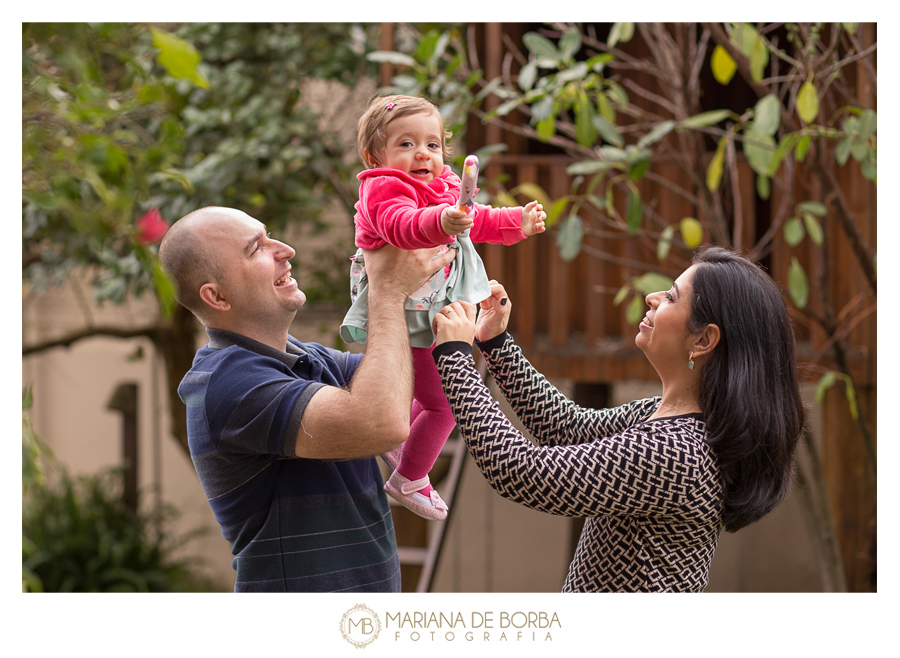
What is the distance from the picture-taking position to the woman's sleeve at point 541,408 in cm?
117

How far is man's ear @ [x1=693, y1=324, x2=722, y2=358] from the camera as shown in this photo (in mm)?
1037

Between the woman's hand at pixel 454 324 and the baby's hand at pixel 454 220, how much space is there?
16 cm

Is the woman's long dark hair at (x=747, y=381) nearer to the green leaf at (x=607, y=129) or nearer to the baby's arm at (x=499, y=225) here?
the baby's arm at (x=499, y=225)

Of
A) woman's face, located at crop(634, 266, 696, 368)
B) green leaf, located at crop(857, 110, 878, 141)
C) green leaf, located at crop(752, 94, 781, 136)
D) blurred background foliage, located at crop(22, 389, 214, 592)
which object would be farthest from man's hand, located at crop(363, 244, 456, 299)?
blurred background foliage, located at crop(22, 389, 214, 592)

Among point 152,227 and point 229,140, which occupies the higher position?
point 229,140

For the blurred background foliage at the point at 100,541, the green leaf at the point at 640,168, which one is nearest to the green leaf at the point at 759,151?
the green leaf at the point at 640,168

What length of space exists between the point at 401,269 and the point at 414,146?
160mm

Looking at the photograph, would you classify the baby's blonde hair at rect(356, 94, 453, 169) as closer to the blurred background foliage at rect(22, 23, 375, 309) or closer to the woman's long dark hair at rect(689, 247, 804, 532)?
the woman's long dark hair at rect(689, 247, 804, 532)

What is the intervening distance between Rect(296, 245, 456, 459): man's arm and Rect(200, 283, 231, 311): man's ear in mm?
201

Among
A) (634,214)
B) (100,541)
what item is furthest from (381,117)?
(100,541)

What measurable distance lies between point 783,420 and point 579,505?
31 centimetres

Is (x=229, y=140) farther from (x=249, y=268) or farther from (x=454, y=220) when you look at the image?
(x=454, y=220)
